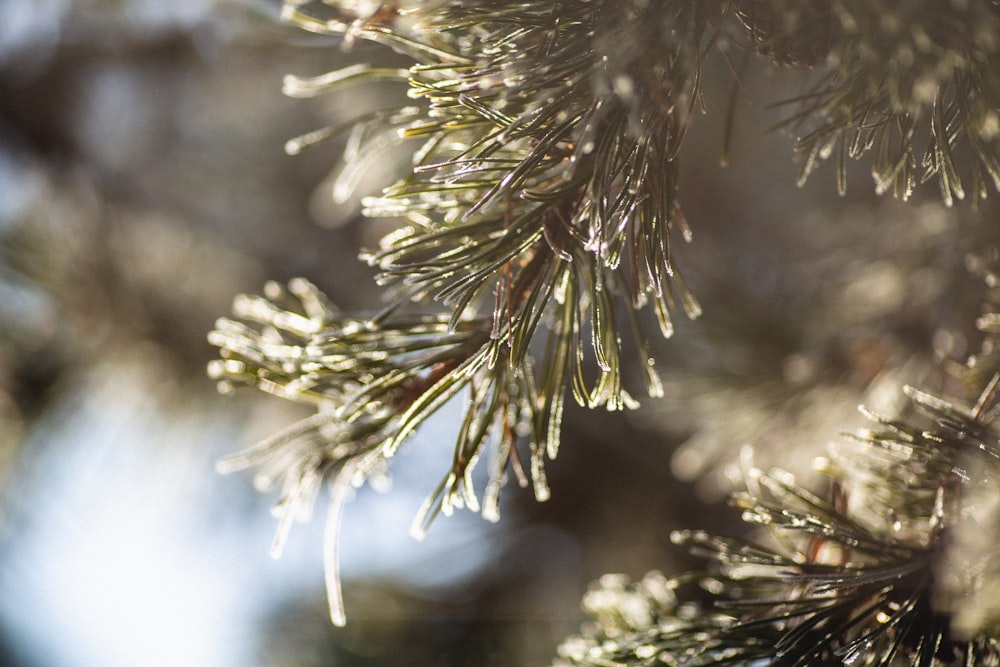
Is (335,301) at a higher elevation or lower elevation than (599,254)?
lower

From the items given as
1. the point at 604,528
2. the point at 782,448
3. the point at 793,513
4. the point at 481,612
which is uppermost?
the point at 793,513

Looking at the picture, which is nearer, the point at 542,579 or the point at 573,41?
the point at 573,41

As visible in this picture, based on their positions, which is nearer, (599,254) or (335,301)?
(599,254)

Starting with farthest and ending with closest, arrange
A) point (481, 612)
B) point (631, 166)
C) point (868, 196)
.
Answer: point (481, 612)
point (868, 196)
point (631, 166)

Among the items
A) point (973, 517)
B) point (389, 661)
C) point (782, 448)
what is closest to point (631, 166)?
point (973, 517)

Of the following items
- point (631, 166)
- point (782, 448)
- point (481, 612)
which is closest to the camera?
point (631, 166)

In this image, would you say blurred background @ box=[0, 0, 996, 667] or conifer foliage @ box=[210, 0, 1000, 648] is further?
blurred background @ box=[0, 0, 996, 667]

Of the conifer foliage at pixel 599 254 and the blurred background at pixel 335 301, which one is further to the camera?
the blurred background at pixel 335 301

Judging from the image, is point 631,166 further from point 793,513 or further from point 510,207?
point 793,513
